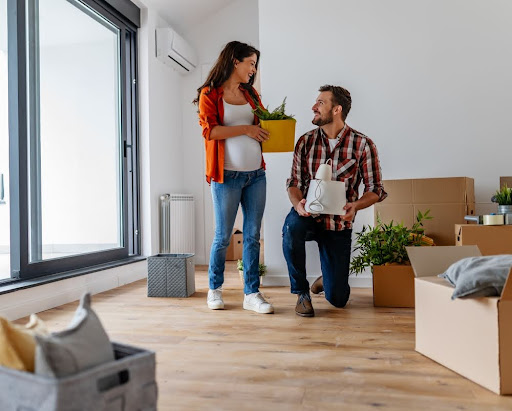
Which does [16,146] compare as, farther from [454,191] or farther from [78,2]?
[454,191]

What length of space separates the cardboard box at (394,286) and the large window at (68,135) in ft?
5.94

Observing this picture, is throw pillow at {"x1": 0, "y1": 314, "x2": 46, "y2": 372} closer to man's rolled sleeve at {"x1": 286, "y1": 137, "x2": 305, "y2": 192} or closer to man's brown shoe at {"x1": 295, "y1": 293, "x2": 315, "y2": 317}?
man's brown shoe at {"x1": 295, "y1": 293, "x2": 315, "y2": 317}

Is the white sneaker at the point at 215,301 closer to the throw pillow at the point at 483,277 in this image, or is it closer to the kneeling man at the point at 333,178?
the kneeling man at the point at 333,178

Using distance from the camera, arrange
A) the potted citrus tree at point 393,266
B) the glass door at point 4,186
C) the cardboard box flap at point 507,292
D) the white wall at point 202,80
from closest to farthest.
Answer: the cardboard box flap at point 507,292 < the potted citrus tree at point 393,266 < the glass door at point 4,186 < the white wall at point 202,80

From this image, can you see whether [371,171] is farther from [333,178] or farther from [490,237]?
[490,237]

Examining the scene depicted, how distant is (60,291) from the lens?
263 cm

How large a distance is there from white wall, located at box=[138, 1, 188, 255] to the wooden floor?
4.52ft

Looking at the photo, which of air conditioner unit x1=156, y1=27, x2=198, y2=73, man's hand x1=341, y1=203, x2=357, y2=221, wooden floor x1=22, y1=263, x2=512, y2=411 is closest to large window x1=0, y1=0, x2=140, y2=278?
air conditioner unit x1=156, y1=27, x2=198, y2=73

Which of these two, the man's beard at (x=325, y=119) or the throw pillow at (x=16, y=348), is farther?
the man's beard at (x=325, y=119)

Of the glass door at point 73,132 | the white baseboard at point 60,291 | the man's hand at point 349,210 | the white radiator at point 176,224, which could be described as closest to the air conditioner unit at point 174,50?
the glass door at point 73,132

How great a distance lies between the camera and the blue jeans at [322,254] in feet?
7.59

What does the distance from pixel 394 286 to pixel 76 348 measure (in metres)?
1.91

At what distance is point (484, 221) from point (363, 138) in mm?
770

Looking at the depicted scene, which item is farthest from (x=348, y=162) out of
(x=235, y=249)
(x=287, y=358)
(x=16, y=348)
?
(x=235, y=249)
